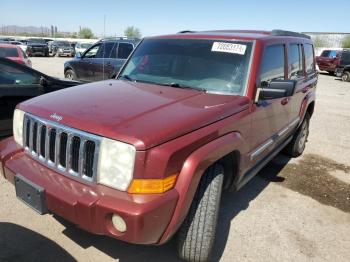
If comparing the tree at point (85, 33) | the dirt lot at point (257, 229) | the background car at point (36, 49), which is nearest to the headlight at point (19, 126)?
the dirt lot at point (257, 229)

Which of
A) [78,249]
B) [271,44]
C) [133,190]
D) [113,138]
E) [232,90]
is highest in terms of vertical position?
[271,44]

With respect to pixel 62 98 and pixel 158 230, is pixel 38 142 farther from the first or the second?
pixel 158 230

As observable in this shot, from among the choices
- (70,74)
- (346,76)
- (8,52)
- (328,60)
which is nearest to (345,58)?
(346,76)

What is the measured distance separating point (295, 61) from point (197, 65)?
1.84 metres

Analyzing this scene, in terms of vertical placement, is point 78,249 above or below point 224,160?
below

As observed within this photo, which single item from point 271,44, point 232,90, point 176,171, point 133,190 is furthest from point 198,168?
point 271,44

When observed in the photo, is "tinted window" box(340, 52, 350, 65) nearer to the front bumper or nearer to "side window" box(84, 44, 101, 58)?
"side window" box(84, 44, 101, 58)

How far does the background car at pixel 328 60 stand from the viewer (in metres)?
22.1

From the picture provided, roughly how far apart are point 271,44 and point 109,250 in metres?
2.68

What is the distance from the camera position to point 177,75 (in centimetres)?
367

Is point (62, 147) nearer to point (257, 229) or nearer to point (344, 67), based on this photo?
point (257, 229)

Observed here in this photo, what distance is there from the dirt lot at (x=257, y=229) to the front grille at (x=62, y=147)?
818 mm

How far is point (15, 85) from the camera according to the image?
514cm

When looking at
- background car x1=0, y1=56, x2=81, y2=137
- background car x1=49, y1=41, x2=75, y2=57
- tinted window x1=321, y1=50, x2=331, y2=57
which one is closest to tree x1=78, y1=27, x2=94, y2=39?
background car x1=49, y1=41, x2=75, y2=57
